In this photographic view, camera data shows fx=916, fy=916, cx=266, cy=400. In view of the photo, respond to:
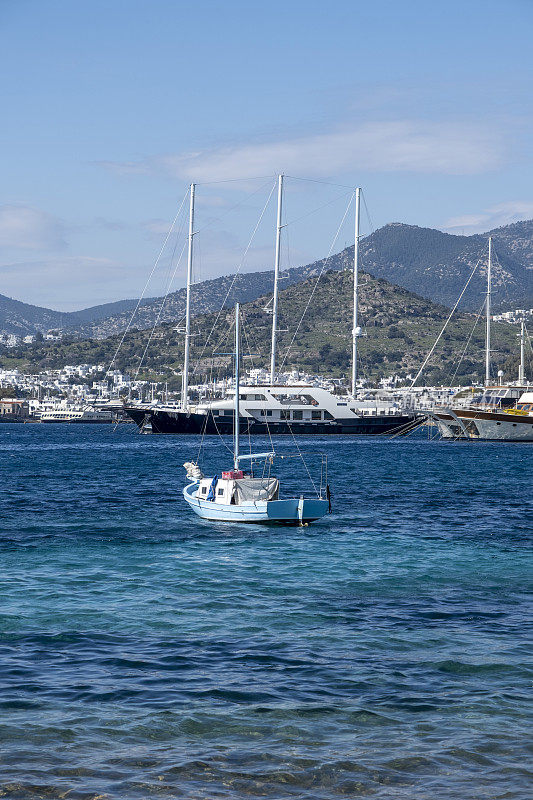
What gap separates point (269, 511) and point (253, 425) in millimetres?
99678

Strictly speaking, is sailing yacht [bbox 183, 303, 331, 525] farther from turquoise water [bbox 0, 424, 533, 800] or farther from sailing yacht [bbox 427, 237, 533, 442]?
sailing yacht [bbox 427, 237, 533, 442]

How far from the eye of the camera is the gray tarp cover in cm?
3478

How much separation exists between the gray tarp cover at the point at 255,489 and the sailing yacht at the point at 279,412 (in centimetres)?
9412

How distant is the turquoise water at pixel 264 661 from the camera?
11.6 m

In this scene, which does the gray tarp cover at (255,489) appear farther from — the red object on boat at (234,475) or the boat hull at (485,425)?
the boat hull at (485,425)

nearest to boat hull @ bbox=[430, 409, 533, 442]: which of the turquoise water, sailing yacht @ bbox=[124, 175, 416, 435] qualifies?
sailing yacht @ bbox=[124, 175, 416, 435]

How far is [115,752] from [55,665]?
4.28 m

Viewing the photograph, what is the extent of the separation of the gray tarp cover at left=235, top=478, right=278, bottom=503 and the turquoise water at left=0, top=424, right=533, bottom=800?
4.10 ft

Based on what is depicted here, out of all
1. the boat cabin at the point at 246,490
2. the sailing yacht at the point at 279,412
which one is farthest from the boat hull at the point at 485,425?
the boat cabin at the point at 246,490

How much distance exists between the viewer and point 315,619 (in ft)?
65.5

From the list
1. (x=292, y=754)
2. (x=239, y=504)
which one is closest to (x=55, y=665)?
(x=292, y=754)

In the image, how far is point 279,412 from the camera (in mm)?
136625

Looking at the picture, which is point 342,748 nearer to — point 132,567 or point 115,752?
point 115,752

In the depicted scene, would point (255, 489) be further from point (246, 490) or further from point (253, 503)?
point (253, 503)
